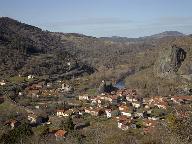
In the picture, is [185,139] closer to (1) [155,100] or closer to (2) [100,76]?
(1) [155,100]

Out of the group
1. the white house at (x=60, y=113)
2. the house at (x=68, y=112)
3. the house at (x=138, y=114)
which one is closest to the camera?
the house at (x=138, y=114)

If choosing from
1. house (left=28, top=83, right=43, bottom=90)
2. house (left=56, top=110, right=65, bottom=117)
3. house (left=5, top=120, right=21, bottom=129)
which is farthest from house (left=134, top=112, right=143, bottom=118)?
house (left=28, top=83, right=43, bottom=90)

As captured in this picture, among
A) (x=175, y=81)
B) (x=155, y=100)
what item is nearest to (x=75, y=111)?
(x=155, y=100)

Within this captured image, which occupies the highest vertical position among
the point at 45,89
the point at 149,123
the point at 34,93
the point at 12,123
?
the point at 149,123

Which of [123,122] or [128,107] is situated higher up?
[123,122]

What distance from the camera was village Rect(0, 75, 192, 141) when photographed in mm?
61125

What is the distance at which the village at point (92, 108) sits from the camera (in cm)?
6112

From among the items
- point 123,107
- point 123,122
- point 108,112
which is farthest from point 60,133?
point 123,107

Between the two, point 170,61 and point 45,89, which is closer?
point 45,89

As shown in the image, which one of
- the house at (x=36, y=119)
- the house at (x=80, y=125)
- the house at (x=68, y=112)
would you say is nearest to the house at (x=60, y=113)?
the house at (x=68, y=112)

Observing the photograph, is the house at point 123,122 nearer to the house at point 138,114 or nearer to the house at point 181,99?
the house at point 138,114

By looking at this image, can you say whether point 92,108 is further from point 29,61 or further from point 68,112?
point 29,61

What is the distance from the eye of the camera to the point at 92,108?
74.3m

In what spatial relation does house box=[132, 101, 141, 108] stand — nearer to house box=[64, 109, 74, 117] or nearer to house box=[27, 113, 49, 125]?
house box=[64, 109, 74, 117]
